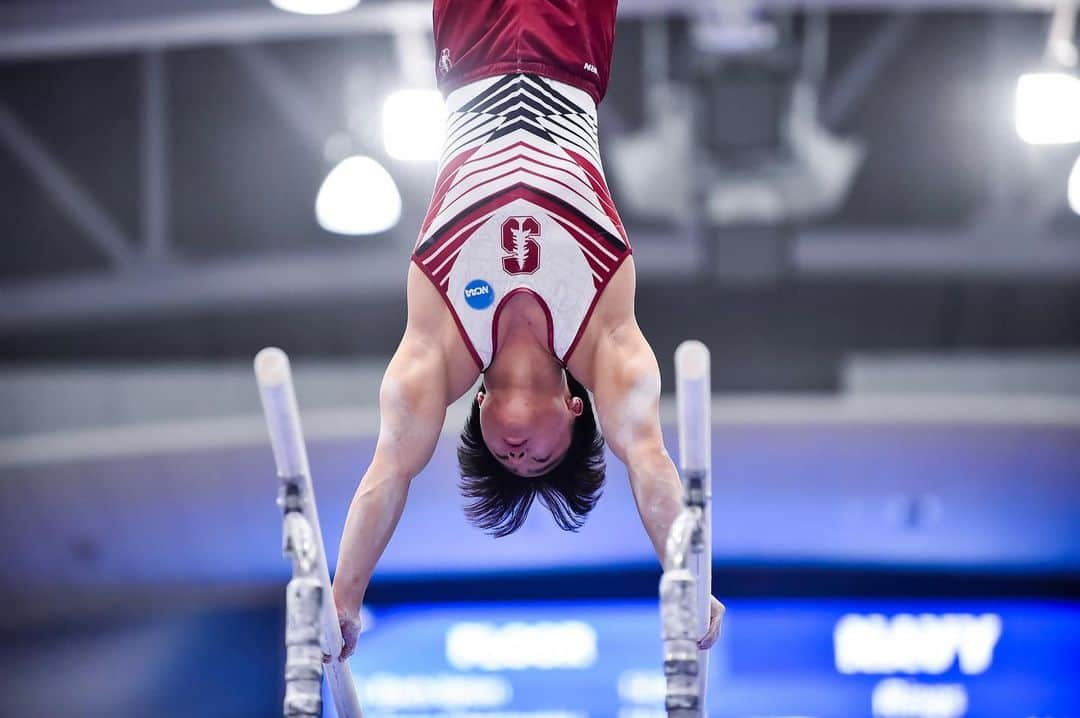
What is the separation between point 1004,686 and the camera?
9180mm

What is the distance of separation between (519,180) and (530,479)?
941mm

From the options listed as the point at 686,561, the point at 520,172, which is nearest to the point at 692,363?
the point at 686,561

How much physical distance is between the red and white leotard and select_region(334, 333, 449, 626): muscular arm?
0.62 ft

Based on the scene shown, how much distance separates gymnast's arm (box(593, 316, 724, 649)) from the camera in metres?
3.70

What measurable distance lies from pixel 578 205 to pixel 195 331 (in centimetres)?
767

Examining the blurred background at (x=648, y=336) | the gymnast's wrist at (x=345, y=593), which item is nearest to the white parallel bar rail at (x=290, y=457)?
the gymnast's wrist at (x=345, y=593)

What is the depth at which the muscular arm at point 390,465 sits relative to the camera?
3.78 metres

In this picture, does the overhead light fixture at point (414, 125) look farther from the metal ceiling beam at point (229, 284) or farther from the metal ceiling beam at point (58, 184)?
the metal ceiling beam at point (58, 184)

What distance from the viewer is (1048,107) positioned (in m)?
7.56

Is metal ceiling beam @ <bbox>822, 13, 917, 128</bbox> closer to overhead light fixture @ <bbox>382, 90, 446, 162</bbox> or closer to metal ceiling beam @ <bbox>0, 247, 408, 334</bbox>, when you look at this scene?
overhead light fixture @ <bbox>382, 90, 446, 162</bbox>

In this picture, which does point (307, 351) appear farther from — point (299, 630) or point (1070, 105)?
point (299, 630)

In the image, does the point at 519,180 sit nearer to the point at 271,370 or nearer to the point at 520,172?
the point at 520,172

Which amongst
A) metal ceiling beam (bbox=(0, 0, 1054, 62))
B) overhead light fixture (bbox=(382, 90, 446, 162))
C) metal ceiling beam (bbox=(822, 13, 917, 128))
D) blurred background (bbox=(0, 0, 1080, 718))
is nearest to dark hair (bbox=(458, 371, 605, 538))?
metal ceiling beam (bbox=(0, 0, 1054, 62))

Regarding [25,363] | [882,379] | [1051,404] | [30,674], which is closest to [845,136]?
[882,379]
